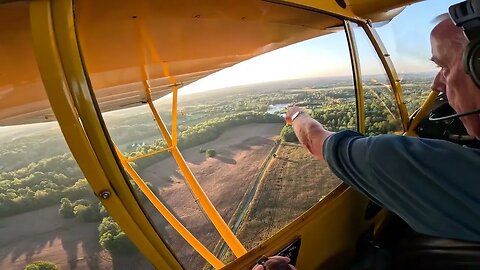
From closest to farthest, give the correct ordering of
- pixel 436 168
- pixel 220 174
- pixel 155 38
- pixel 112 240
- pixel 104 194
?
pixel 104 194 < pixel 436 168 < pixel 112 240 < pixel 155 38 < pixel 220 174

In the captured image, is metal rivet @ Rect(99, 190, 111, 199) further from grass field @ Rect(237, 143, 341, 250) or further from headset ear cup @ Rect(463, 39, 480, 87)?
headset ear cup @ Rect(463, 39, 480, 87)

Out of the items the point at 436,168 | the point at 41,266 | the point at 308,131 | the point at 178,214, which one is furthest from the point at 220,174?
the point at 436,168

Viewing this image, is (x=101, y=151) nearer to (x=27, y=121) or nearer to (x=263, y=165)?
(x=263, y=165)

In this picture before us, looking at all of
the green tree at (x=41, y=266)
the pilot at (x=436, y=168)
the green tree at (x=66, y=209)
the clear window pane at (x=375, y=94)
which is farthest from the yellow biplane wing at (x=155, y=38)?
the pilot at (x=436, y=168)

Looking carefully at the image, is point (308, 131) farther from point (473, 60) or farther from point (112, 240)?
point (112, 240)

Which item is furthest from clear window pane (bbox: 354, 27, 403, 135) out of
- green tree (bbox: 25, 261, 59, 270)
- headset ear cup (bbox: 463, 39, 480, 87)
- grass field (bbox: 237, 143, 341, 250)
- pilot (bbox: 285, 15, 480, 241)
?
green tree (bbox: 25, 261, 59, 270)

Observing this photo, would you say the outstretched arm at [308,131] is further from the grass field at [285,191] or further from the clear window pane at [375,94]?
the clear window pane at [375,94]

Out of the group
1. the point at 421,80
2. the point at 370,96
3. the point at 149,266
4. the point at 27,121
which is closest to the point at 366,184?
the point at 149,266

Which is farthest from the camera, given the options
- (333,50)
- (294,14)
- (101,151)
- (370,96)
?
(370,96)
